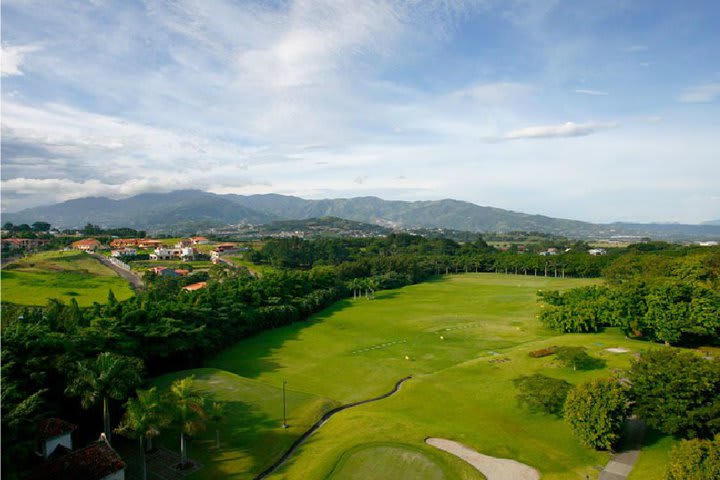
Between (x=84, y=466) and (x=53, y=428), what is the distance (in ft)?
11.6

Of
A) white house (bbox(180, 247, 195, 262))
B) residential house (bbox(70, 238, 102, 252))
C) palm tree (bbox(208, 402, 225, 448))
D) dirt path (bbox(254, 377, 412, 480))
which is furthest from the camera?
white house (bbox(180, 247, 195, 262))

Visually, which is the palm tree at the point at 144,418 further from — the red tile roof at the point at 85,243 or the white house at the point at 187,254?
the red tile roof at the point at 85,243

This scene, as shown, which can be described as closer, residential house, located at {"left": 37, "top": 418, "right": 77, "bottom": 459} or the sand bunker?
residential house, located at {"left": 37, "top": 418, "right": 77, "bottom": 459}

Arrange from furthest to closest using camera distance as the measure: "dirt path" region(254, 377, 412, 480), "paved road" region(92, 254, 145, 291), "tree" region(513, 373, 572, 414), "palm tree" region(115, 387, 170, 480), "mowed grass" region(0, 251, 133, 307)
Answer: "paved road" region(92, 254, 145, 291), "mowed grass" region(0, 251, 133, 307), "tree" region(513, 373, 572, 414), "dirt path" region(254, 377, 412, 480), "palm tree" region(115, 387, 170, 480)

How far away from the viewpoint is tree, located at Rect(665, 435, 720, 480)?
19.0 metres

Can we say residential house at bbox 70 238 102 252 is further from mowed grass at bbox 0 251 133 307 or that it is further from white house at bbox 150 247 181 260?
mowed grass at bbox 0 251 133 307

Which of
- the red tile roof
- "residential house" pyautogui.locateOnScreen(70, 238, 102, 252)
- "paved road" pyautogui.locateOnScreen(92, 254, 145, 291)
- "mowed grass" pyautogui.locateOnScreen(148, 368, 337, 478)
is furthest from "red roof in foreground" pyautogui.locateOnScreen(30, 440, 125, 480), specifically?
the red tile roof

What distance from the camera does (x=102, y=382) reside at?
24.7 metres

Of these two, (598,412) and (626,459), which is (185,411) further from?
(626,459)

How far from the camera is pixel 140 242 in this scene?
142m

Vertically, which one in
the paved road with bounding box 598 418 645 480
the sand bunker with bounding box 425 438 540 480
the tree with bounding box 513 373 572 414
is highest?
the tree with bounding box 513 373 572 414

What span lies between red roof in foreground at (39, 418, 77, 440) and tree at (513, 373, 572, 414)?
29.5 meters

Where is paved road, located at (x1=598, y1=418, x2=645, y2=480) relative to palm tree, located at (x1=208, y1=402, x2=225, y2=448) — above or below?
below

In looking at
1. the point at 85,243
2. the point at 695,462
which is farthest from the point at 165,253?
the point at 695,462
